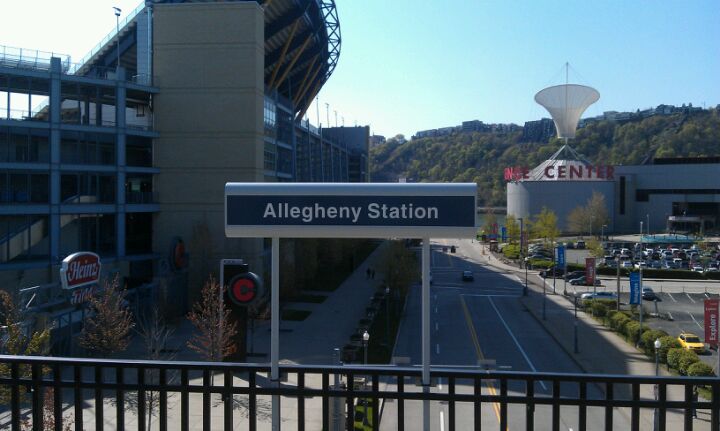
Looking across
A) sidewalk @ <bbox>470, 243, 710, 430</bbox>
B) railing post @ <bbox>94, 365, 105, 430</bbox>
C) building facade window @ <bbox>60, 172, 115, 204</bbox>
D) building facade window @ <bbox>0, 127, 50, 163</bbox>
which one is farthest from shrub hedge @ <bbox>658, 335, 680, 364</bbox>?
building facade window @ <bbox>0, 127, 50, 163</bbox>

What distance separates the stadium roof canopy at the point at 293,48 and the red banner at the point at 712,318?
27.3 m

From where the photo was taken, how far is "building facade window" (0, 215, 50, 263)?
2591cm

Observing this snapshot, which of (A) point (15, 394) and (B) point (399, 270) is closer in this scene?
(A) point (15, 394)

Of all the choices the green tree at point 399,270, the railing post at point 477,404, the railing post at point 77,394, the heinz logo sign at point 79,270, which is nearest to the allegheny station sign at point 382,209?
the railing post at point 477,404

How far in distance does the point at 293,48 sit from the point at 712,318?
118ft

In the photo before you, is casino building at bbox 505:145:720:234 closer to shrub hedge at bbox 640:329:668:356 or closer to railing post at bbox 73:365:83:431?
shrub hedge at bbox 640:329:668:356

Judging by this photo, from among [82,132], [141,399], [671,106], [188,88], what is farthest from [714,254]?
[671,106]

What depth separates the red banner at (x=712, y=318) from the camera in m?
21.1

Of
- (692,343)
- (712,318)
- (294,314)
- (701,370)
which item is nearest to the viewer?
(701,370)

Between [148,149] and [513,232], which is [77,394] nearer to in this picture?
[148,149]

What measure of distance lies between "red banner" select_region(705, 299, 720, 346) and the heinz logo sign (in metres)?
21.8

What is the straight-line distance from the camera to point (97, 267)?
73.7ft

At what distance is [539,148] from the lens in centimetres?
13925

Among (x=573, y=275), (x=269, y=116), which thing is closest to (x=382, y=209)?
(x=269, y=116)
